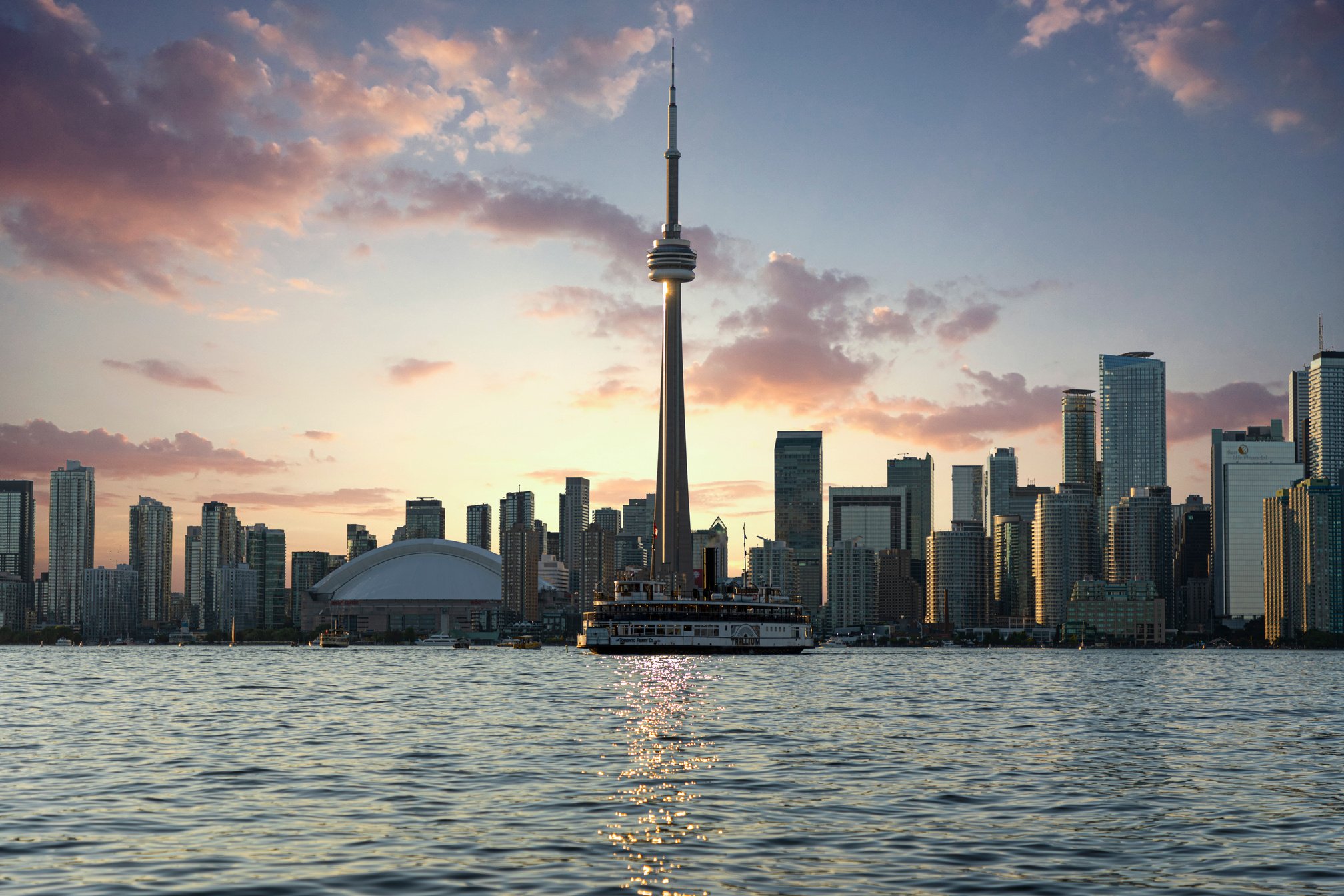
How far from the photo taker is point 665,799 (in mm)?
42000

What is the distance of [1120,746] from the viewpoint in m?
62.0

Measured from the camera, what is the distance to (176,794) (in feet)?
141

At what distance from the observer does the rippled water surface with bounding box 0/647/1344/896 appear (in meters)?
30.2

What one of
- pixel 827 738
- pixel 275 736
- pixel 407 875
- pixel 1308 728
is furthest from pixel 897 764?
pixel 1308 728

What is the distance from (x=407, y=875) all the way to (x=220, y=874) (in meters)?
4.21

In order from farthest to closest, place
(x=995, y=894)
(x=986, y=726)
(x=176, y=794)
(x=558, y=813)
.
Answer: (x=986, y=726)
(x=176, y=794)
(x=558, y=813)
(x=995, y=894)

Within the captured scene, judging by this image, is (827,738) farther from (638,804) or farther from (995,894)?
(995,894)

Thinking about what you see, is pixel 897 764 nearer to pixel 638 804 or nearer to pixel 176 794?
pixel 638 804

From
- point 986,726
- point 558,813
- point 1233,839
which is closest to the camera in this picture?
point 1233,839

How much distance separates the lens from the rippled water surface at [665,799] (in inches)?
1190

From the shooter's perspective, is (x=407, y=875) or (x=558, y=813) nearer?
(x=407, y=875)

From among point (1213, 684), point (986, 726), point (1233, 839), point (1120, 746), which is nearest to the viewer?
point (1233, 839)

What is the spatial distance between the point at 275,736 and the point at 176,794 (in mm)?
22541

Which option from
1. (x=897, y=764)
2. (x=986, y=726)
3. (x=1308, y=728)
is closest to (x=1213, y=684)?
(x=1308, y=728)
